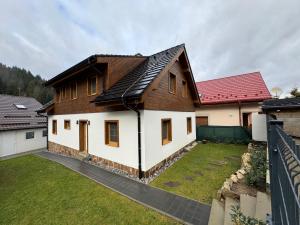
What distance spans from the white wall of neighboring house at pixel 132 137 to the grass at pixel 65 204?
1.63 metres

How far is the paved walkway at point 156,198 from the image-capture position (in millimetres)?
4075

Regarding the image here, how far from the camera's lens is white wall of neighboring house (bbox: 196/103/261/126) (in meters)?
13.3

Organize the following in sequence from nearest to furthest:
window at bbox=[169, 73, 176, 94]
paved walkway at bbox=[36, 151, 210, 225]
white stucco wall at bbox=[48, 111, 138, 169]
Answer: paved walkway at bbox=[36, 151, 210, 225] < white stucco wall at bbox=[48, 111, 138, 169] < window at bbox=[169, 73, 176, 94]

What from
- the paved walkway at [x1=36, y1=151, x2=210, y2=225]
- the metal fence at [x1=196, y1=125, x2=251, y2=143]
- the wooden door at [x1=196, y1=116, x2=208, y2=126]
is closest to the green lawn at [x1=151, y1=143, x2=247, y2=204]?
the paved walkway at [x1=36, y1=151, x2=210, y2=225]

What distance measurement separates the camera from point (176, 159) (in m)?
8.92

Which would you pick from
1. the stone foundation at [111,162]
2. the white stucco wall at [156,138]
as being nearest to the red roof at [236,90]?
the white stucco wall at [156,138]

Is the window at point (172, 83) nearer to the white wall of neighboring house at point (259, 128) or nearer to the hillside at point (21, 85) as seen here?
the white wall of neighboring house at point (259, 128)

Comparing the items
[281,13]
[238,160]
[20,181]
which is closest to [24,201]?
[20,181]

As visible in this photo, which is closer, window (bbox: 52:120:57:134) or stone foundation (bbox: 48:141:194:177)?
stone foundation (bbox: 48:141:194:177)

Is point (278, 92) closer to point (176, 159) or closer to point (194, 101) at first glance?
point (194, 101)

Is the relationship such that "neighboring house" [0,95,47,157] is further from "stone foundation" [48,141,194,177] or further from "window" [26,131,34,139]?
"stone foundation" [48,141,194,177]

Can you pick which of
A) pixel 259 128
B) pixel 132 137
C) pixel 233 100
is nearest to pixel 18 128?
pixel 132 137

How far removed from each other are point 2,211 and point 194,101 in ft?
43.0

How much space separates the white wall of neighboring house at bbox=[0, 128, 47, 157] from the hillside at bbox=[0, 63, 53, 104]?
101 feet
